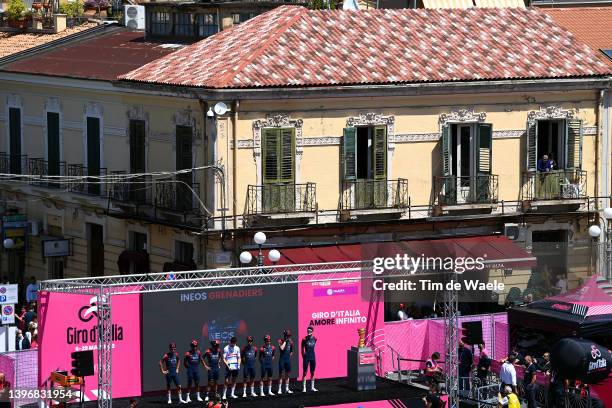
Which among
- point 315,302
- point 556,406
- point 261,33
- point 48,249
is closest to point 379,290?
point 315,302

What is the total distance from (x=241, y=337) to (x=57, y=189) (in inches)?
519

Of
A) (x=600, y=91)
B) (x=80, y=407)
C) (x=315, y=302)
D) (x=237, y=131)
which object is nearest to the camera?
(x=80, y=407)

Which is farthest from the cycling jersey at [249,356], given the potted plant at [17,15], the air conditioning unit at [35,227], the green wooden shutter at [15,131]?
the potted plant at [17,15]

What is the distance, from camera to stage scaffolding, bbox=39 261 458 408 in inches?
1583

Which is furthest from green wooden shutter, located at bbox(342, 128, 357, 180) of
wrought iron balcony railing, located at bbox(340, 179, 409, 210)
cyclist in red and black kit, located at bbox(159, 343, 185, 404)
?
cyclist in red and black kit, located at bbox(159, 343, 185, 404)

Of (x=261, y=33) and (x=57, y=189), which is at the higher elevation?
(x=261, y=33)

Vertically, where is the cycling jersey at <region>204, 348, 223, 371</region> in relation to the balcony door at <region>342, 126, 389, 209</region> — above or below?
below

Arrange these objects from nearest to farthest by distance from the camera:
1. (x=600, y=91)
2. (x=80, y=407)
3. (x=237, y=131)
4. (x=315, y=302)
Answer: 1. (x=80, y=407)
2. (x=315, y=302)
3. (x=237, y=131)
4. (x=600, y=91)

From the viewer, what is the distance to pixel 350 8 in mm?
53062

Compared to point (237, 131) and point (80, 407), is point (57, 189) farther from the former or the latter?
point (80, 407)

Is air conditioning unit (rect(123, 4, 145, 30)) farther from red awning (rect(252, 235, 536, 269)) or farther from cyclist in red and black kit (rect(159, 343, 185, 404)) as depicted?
cyclist in red and black kit (rect(159, 343, 185, 404))

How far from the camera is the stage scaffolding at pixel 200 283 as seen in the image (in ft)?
132

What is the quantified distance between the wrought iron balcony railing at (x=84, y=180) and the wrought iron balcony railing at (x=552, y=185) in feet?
37.9

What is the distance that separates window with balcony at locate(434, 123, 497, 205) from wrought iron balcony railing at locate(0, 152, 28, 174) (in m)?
13.4
